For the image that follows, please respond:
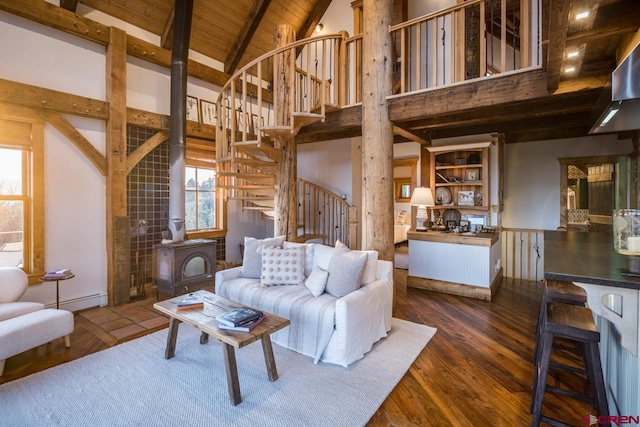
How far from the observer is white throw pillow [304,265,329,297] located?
284cm

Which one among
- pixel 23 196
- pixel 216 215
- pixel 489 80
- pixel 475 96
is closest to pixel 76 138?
pixel 23 196

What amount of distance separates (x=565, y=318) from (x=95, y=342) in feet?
12.5

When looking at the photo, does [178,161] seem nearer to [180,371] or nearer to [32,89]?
[32,89]

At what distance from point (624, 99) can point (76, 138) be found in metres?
5.00

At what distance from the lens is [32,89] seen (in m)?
3.33

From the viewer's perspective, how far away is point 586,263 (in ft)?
5.38

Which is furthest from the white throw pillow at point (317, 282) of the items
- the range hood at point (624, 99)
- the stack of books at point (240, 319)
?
the range hood at point (624, 99)

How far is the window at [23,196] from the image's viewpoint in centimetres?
329

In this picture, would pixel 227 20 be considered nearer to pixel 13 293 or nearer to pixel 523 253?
pixel 13 293

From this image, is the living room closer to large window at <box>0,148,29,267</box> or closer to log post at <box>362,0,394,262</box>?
large window at <box>0,148,29,267</box>

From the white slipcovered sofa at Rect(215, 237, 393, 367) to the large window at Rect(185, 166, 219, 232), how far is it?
2.28m

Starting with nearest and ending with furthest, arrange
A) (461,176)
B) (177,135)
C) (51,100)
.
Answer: (51,100) → (177,135) → (461,176)

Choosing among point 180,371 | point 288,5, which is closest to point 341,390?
point 180,371

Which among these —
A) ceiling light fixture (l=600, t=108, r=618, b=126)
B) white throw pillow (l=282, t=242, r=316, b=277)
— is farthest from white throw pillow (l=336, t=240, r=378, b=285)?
ceiling light fixture (l=600, t=108, r=618, b=126)
